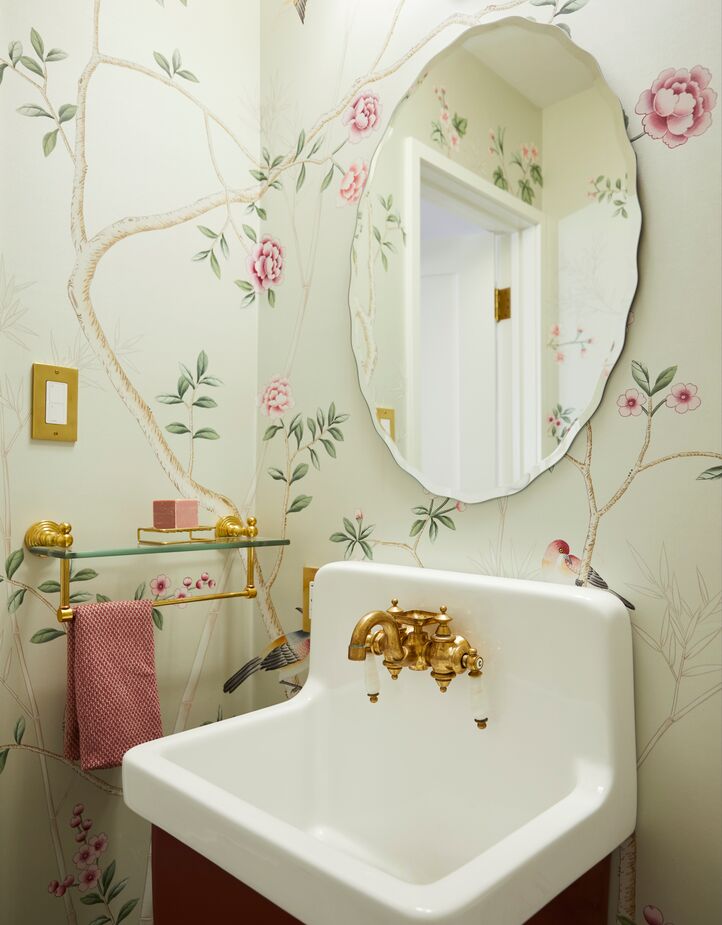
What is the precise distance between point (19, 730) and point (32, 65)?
43.6 inches

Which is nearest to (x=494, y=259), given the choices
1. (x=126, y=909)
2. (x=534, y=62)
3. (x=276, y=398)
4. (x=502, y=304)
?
(x=502, y=304)

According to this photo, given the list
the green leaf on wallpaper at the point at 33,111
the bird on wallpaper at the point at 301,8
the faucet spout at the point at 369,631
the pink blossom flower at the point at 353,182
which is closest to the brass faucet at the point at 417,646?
the faucet spout at the point at 369,631

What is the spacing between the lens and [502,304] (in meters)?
1.09

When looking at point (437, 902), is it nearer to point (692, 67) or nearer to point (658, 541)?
point (658, 541)

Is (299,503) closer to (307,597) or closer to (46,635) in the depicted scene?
(307,597)

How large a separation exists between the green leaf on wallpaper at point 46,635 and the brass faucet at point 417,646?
55 cm

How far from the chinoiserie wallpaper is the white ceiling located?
3 centimetres

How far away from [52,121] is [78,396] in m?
0.47

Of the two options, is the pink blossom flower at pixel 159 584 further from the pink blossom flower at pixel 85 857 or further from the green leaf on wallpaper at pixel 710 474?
the green leaf on wallpaper at pixel 710 474

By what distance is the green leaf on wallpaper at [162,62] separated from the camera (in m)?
1.34

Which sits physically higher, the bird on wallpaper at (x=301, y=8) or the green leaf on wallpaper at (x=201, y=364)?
the bird on wallpaper at (x=301, y=8)

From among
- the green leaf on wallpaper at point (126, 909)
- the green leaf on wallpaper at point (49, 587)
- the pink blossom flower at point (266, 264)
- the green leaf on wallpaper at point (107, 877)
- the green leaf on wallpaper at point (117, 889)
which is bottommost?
the green leaf on wallpaper at point (126, 909)

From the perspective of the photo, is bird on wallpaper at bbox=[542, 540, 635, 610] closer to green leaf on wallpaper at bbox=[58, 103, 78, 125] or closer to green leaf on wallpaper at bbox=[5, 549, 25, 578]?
green leaf on wallpaper at bbox=[5, 549, 25, 578]

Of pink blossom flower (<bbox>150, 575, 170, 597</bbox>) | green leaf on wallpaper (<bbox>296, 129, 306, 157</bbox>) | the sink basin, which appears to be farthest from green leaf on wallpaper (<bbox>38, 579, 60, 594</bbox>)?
green leaf on wallpaper (<bbox>296, 129, 306, 157</bbox>)
